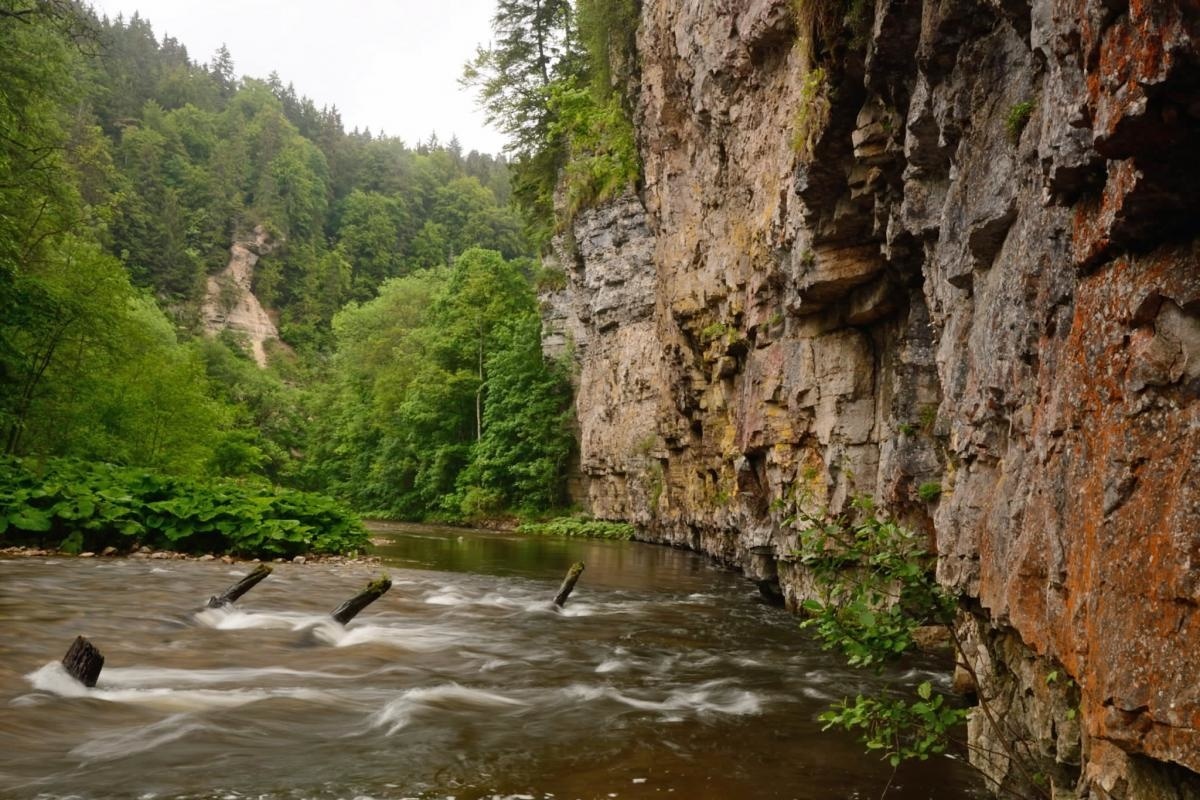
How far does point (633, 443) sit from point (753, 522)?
54.9 feet

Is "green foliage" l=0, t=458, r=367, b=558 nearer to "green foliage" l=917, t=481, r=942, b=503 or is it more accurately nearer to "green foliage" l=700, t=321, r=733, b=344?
"green foliage" l=700, t=321, r=733, b=344

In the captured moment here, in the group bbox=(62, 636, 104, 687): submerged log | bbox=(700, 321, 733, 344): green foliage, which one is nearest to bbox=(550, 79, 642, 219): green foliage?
bbox=(700, 321, 733, 344): green foliage

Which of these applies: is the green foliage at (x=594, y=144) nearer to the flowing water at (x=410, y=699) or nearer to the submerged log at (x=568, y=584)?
the submerged log at (x=568, y=584)

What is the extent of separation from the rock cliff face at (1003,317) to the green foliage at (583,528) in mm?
16971

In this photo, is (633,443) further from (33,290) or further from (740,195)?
(33,290)

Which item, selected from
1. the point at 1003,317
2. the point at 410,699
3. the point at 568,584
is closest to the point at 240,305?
the point at 568,584

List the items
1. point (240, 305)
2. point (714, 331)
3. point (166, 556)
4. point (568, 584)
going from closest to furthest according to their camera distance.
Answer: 1. point (568, 584)
2. point (166, 556)
3. point (714, 331)
4. point (240, 305)

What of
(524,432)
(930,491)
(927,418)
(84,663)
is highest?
(524,432)

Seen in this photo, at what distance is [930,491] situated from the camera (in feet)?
29.7

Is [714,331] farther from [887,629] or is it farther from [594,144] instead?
Answer: [594,144]

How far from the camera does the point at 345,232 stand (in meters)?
101

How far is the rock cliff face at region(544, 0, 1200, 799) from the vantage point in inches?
124

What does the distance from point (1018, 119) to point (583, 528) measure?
97.5ft

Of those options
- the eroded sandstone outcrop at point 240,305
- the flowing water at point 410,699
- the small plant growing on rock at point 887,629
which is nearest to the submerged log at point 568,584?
the flowing water at point 410,699
